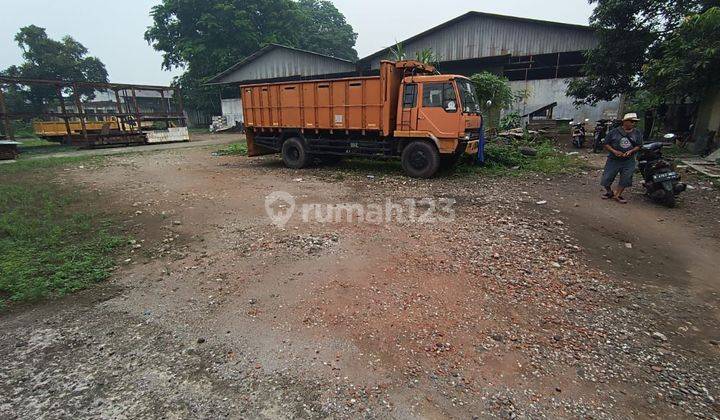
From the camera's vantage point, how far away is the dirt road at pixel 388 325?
2240 mm

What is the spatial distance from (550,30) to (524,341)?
55.8 ft

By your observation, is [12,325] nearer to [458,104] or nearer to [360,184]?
[360,184]

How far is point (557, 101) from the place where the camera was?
16188mm

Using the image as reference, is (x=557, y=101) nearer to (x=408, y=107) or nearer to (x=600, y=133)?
(x=600, y=133)

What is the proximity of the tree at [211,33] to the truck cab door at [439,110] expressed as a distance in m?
24.3

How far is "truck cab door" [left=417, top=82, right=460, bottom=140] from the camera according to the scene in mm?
8023

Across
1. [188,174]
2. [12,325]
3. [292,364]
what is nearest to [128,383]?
[292,364]

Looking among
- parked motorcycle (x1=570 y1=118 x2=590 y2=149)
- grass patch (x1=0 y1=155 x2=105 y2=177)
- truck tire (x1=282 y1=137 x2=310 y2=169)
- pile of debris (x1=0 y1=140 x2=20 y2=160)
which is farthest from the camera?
pile of debris (x1=0 y1=140 x2=20 y2=160)

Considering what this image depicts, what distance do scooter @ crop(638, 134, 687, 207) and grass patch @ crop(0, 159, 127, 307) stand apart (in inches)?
322

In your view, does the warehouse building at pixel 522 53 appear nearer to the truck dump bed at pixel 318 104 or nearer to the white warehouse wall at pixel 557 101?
the white warehouse wall at pixel 557 101

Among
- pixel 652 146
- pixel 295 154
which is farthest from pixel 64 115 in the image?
pixel 652 146

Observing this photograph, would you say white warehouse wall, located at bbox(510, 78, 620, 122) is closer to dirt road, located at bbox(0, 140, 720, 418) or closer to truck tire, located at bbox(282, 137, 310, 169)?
truck tire, located at bbox(282, 137, 310, 169)

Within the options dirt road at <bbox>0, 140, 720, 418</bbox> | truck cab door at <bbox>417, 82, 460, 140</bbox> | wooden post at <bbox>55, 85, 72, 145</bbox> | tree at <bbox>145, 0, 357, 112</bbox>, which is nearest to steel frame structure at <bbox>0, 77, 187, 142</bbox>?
wooden post at <bbox>55, 85, 72, 145</bbox>

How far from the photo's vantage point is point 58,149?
55.9 ft
